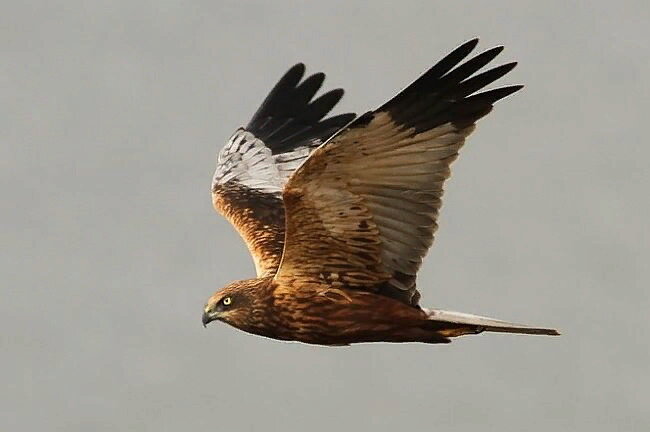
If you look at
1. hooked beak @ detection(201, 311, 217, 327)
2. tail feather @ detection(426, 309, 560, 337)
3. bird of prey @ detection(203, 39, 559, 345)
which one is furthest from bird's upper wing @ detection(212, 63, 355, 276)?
tail feather @ detection(426, 309, 560, 337)

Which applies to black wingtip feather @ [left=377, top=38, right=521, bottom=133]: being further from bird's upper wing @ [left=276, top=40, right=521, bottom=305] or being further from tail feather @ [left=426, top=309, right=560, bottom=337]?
tail feather @ [left=426, top=309, right=560, bottom=337]

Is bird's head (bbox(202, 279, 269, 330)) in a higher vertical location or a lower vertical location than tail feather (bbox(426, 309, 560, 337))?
higher

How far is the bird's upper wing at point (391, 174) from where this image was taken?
38.9 ft

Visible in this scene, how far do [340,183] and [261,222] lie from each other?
3284mm

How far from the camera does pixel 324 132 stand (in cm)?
1695

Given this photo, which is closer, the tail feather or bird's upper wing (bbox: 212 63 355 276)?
the tail feather

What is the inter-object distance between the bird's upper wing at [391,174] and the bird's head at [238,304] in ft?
1.54

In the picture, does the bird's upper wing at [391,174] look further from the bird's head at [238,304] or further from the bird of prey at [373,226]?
the bird's head at [238,304]

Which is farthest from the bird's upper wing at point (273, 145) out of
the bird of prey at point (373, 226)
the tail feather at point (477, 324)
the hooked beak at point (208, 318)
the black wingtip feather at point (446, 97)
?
the black wingtip feather at point (446, 97)

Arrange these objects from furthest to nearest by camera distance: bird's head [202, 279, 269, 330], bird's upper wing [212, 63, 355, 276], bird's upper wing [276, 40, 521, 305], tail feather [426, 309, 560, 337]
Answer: bird's upper wing [212, 63, 355, 276]
bird's head [202, 279, 269, 330]
tail feather [426, 309, 560, 337]
bird's upper wing [276, 40, 521, 305]

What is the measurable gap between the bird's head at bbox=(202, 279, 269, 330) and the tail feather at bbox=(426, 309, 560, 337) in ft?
4.36

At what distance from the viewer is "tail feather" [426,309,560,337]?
40.1 ft

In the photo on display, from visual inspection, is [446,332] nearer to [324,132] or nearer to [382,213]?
[382,213]

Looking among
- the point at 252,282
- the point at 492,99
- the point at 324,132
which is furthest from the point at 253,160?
the point at 492,99
